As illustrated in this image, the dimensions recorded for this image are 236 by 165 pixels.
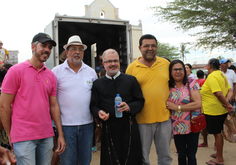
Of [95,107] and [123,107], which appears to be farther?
[95,107]

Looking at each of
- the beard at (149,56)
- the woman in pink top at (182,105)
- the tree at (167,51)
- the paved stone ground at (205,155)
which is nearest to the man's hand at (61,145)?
the woman in pink top at (182,105)

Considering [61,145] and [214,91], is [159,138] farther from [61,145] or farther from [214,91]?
[214,91]

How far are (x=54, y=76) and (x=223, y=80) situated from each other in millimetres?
3220

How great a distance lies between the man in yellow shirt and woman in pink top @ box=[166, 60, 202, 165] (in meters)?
0.10

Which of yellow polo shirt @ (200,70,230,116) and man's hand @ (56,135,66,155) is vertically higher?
yellow polo shirt @ (200,70,230,116)

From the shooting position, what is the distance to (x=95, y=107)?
2.68 metres

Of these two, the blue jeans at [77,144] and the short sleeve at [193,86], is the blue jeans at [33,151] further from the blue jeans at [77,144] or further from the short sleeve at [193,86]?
the short sleeve at [193,86]

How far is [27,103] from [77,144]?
39.0 inches

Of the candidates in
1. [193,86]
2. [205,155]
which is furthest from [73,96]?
[205,155]

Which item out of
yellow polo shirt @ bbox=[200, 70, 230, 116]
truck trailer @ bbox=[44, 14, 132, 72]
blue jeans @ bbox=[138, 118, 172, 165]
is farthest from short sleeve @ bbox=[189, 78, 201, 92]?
truck trailer @ bbox=[44, 14, 132, 72]

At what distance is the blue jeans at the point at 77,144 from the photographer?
273cm

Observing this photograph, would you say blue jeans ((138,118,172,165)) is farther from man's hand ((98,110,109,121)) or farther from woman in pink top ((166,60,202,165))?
man's hand ((98,110,109,121))

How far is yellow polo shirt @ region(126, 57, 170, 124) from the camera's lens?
9.30 feet

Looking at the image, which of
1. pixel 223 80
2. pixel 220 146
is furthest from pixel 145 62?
pixel 220 146
